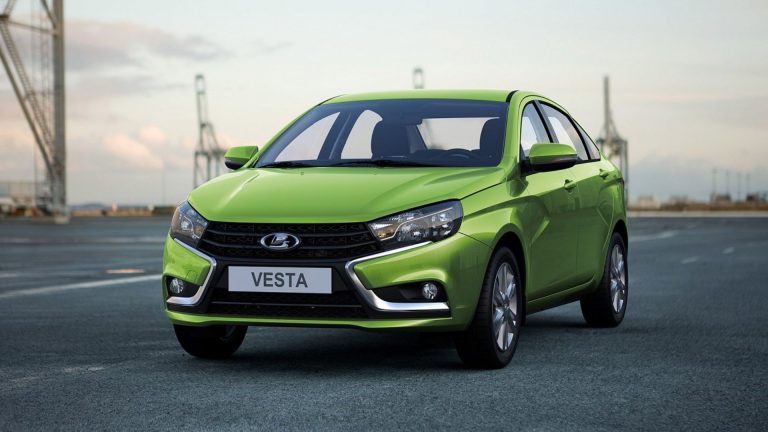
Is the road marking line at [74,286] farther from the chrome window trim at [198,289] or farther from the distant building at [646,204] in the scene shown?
Answer: the distant building at [646,204]

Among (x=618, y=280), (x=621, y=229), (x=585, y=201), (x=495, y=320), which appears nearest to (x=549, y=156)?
(x=495, y=320)

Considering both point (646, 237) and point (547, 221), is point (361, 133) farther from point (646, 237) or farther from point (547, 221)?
point (646, 237)

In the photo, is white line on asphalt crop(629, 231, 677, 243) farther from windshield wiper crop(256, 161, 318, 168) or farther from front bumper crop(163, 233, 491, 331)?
front bumper crop(163, 233, 491, 331)

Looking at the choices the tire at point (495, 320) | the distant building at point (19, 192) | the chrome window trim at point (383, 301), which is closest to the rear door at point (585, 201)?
the tire at point (495, 320)

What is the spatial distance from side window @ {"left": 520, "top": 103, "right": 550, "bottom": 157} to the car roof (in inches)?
7.7

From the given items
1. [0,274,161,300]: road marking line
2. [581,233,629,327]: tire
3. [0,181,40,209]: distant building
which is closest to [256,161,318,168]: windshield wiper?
[581,233,629,327]: tire

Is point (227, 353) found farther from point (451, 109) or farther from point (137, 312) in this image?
point (137, 312)

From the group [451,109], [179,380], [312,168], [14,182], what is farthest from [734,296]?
[14,182]

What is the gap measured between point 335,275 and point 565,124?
11.4 ft

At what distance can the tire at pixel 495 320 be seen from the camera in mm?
6633

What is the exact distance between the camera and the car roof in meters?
8.13

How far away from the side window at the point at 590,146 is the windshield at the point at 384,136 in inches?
56.6

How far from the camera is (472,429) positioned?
16.6 feet

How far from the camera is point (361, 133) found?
8266mm
